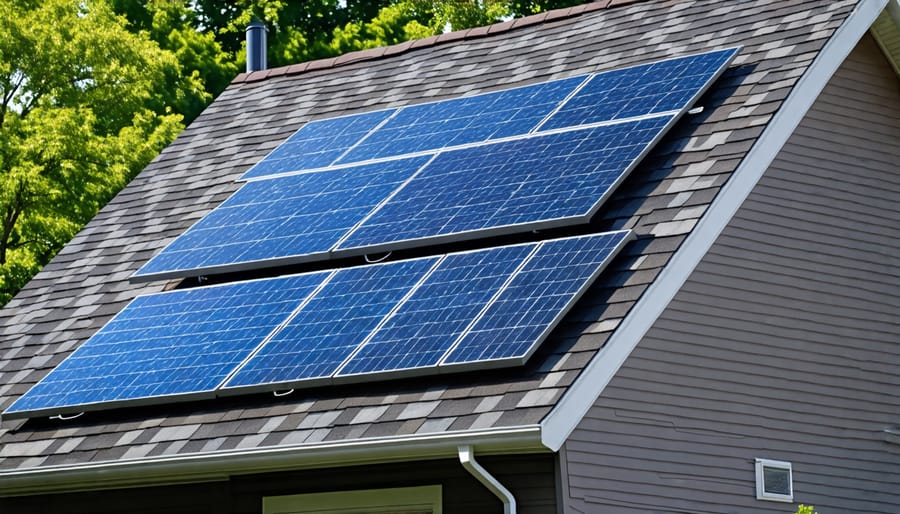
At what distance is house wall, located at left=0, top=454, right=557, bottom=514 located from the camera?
10.2 metres

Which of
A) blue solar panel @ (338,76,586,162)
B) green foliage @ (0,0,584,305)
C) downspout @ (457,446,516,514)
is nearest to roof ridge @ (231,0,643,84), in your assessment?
blue solar panel @ (338,76,586,162)

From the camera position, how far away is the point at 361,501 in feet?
35.9

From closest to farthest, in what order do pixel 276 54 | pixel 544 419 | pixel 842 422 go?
pixel 544 419, pixel 842 422, pixel 276 54

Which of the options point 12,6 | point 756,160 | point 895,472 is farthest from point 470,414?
point 12,6

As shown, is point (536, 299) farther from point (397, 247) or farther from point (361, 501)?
point (361, 501)

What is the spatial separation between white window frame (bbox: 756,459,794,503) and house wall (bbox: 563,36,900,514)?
0.17 feet

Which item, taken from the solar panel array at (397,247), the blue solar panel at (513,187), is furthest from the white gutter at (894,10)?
the blue solar panel at (513,187)

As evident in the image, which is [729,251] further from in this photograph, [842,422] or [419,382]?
[419,382]

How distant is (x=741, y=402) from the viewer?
1155 centimetres

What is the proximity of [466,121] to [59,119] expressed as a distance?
32.2ft

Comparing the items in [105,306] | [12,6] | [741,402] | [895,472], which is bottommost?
[895,472]

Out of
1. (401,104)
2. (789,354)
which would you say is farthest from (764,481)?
(401,104)

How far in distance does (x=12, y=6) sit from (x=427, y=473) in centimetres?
1459

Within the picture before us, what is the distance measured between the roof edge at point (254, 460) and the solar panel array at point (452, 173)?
1.95 metres
